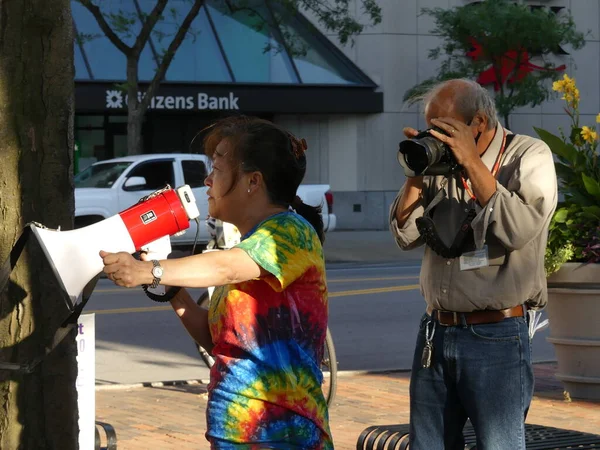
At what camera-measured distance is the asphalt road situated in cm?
1006

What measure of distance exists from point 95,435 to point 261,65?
25.8m

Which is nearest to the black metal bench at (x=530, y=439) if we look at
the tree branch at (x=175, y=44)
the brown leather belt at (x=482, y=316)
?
the brown leather belt at (x=482, y=316)

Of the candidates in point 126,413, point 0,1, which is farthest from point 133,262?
point 126,413

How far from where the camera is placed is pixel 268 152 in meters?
3.27

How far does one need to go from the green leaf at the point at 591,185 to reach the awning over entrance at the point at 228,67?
2126 cm

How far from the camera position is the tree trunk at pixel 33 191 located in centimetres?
379

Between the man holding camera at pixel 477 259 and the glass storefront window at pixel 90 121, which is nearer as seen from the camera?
the man holding camera at pixel 477 259

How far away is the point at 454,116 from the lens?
406 centimetres

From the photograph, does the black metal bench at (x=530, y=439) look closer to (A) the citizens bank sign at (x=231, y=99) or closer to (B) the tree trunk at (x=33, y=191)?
(B) the tree trunk at (x=33, y=191)

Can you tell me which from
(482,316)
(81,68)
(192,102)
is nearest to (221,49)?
(192,102)

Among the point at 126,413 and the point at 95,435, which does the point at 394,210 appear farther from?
the point at 126,413

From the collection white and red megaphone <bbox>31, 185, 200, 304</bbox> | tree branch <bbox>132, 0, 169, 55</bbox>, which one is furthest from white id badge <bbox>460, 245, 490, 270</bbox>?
tree branch <bbox>132, 0, 169, 55</bbox>

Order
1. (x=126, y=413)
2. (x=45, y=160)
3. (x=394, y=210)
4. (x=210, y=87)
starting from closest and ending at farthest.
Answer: (x=45, y=160)
(x=394, y=210)
(x=126, y=413)
(x=210, y=87)

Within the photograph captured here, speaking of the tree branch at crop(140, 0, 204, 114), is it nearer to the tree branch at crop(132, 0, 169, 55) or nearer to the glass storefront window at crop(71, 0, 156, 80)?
the tree branch at crop(132, 0, 169, 55)
